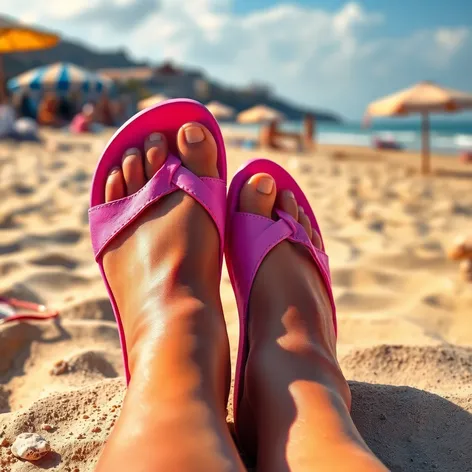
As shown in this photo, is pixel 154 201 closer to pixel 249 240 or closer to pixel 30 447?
pixel 249 240

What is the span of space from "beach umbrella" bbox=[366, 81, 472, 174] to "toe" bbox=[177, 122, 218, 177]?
6429 millimetres

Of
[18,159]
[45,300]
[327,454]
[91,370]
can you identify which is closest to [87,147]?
[18,159]

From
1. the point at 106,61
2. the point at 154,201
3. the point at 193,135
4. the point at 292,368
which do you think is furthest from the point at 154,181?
the point at 106,61

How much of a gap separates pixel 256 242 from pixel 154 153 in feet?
1.10

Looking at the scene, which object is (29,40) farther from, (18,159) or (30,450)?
(30,450)

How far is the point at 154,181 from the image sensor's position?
122 cm

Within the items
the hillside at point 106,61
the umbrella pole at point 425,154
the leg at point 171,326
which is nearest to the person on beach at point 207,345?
the leg at point 171,326

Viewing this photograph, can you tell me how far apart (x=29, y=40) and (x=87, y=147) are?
1596mm

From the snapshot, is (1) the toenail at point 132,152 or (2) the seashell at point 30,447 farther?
(1) the toenail at point 132,152

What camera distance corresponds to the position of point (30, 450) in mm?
848

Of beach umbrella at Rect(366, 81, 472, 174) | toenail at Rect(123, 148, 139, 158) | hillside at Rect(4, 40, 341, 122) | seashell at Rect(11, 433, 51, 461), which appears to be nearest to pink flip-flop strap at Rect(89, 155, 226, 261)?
toenail at Rect(123, 148, 139, 158)

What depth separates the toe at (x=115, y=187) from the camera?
4.13 feet

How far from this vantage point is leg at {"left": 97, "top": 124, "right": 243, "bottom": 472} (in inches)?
27.1

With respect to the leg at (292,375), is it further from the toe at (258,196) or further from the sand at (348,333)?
the sand at (348,333)
